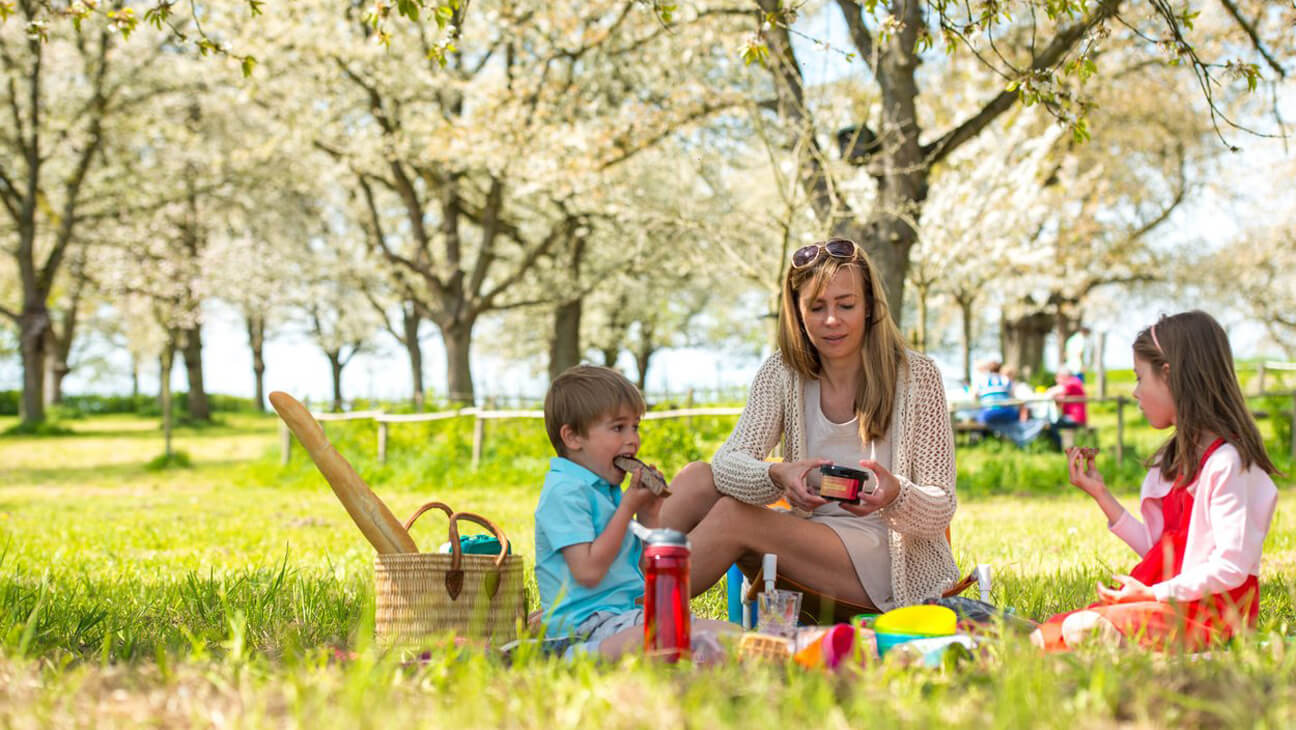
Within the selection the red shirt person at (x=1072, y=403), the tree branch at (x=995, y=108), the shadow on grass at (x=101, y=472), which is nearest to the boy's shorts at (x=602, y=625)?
the tree branch at (x=995, y=108)

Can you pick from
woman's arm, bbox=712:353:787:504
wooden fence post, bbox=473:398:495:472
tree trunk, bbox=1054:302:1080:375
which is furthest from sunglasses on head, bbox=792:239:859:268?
tree trunk, bbox=1054:302:1080:375

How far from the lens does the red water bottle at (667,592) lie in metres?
2.72

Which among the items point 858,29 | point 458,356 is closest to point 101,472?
point 458,356

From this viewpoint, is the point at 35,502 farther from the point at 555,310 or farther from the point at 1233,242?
the point at 1233,242

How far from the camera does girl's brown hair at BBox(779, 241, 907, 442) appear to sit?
3.79 metres

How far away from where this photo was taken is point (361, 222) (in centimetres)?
2541

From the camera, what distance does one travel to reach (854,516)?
12.5ft

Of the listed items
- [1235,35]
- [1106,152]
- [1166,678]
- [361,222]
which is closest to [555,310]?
[361,222]

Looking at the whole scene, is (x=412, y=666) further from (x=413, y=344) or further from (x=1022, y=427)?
(x=413, y=344)

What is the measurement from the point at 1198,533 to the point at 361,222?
23951mm

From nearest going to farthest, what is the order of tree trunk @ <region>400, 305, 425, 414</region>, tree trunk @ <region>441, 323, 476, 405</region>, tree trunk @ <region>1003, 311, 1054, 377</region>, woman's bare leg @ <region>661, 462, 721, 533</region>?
1. woman's bare leg @ <region>661, 462, 721, 533</region>
2. tree trunk @ <region>441, 323, 476, 405</region>
3. tree trunk @ <region>1003, 311, 1054, 377</region>
4. tree trunk @ <region>400, 305, 425, 414</region>

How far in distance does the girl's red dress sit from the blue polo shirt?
1.17 metres

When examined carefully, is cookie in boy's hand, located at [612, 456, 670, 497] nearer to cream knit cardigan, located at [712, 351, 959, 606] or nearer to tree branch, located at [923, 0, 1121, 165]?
cream knit cardigan, located at [712, 351, 959, 606]

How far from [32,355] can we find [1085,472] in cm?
2361
